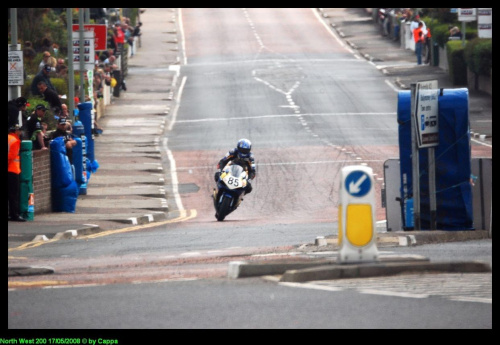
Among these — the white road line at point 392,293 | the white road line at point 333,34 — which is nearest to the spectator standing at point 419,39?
the white road line at point 333,34

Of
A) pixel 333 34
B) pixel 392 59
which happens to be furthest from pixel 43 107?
pixel 333 34

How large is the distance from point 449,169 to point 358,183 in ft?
21.7

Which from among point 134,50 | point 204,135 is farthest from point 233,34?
point 204,135

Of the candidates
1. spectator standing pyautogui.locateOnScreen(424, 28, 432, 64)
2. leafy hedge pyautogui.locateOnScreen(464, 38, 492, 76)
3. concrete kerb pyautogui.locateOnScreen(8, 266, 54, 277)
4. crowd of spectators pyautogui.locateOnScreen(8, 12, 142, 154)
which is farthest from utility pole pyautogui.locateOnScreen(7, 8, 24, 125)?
spectator standing pyautogui.locateOnScreen(424, 28, 432, 64)

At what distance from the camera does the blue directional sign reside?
12.5 meters

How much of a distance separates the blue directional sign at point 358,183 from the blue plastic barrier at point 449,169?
6197 mm

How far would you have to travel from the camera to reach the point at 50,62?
31.4 meters

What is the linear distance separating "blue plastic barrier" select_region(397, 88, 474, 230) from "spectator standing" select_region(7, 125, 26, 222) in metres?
6.47

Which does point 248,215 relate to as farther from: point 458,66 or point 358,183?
point 458,66

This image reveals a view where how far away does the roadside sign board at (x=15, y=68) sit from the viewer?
24.9 m

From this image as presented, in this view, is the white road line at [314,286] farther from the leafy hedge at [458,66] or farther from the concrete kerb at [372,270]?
the leafy hedge at [458,66]

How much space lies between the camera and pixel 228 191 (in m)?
23.5

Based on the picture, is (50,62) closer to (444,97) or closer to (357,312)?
(444,97)

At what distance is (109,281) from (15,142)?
26.1 feet
